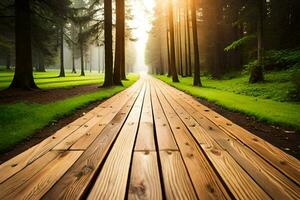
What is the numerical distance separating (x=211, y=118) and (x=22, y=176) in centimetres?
394

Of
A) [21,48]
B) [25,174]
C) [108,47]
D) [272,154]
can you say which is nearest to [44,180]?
[25,174]

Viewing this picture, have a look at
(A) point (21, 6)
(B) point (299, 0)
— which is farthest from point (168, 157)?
(B) point (299, 0)

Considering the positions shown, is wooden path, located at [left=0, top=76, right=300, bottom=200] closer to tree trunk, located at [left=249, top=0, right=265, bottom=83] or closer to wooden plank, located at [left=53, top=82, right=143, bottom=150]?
wooden plank, located at [left=53, top=82, right=143, bottom=150]

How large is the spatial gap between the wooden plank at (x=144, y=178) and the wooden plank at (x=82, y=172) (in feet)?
1.23

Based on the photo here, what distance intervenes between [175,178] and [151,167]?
13.8 inches

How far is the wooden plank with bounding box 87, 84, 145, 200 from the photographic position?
1.94 m

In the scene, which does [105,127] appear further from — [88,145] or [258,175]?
[258,175]

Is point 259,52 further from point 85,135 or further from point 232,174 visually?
point 232,174

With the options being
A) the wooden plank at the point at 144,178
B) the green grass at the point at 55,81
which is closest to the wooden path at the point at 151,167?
the wooden plank at the point at 144,178

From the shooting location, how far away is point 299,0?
66.3 ft

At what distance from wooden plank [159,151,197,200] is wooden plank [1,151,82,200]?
3.25 feet

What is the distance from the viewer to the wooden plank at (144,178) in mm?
1929

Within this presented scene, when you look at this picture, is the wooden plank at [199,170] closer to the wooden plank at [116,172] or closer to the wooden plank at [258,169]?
the wooden plank at [258,169]

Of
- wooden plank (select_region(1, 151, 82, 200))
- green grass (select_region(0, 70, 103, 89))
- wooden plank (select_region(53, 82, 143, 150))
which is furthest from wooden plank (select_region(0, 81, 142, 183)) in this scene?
green grass (select_region(0, 70, 103, 89))
